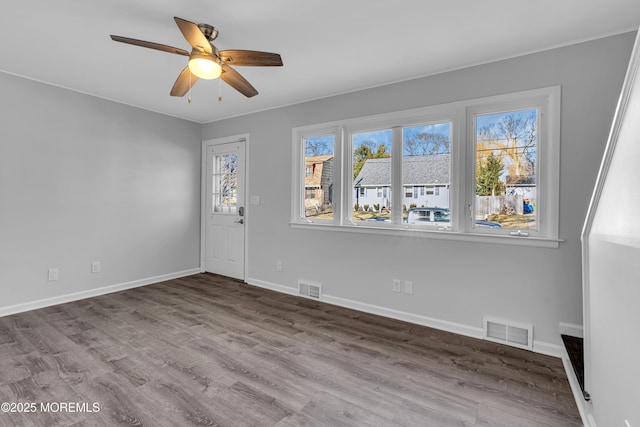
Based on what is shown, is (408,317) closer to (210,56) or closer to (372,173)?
(372,173)

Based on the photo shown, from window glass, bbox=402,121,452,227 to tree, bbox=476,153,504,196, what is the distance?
273 mm

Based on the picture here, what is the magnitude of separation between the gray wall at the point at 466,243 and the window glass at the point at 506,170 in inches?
8.4

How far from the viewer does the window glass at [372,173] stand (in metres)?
3.32

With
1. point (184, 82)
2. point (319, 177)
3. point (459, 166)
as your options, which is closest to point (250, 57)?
point (184, 82)

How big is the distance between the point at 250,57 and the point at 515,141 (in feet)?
7.54

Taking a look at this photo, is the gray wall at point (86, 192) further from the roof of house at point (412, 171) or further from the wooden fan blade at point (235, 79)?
the roof of house at point (412, 171)

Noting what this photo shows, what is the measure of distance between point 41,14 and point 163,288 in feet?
10.4

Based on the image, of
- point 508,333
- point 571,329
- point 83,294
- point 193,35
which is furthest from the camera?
point 83,294

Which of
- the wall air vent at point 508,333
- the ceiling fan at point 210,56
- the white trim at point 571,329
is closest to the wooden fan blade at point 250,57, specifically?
the ceiling fan at point 210,56

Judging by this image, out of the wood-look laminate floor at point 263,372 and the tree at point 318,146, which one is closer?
the wood-look laminate floor at point 263,372

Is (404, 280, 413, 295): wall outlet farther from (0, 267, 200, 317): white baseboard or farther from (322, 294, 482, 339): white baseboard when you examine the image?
(0, 267, 200, 317): white baseboard

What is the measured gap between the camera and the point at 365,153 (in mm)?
3459

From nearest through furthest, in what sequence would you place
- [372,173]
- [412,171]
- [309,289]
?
[412,171]
[372,173]
[309,289]

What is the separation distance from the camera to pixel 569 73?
2.38 m
